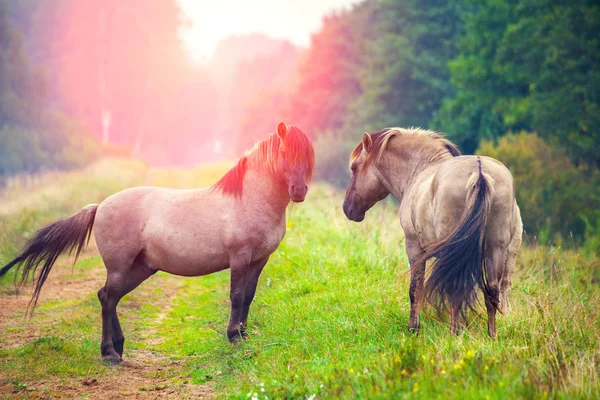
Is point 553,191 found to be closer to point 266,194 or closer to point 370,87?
point 266,194

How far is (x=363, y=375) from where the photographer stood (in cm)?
378

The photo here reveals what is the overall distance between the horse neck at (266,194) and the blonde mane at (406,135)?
3.32ft

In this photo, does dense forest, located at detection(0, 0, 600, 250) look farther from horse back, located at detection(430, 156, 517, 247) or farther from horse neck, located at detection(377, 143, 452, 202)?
horse back, located at detection(430, 156, 517, 247)

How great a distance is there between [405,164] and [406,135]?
1.04 feet

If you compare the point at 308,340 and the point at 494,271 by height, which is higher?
the point at 494,271

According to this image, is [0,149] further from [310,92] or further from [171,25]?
[171,25]

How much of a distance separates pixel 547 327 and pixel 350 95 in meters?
23.3

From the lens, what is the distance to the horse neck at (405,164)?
5449 millimetres

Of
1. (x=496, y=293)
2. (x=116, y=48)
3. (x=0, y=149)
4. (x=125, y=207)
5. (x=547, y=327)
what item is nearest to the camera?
(x=496, y=293)

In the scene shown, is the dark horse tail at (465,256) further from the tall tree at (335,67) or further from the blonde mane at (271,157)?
the tall tree at (335,67)

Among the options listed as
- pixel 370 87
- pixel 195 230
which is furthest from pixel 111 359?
pixel 370 87

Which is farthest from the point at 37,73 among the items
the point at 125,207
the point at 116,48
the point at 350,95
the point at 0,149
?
the point at 125,207

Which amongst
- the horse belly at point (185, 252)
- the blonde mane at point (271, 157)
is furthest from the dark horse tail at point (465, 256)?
the horse belly at point (185, 252)

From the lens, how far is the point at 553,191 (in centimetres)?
1370
